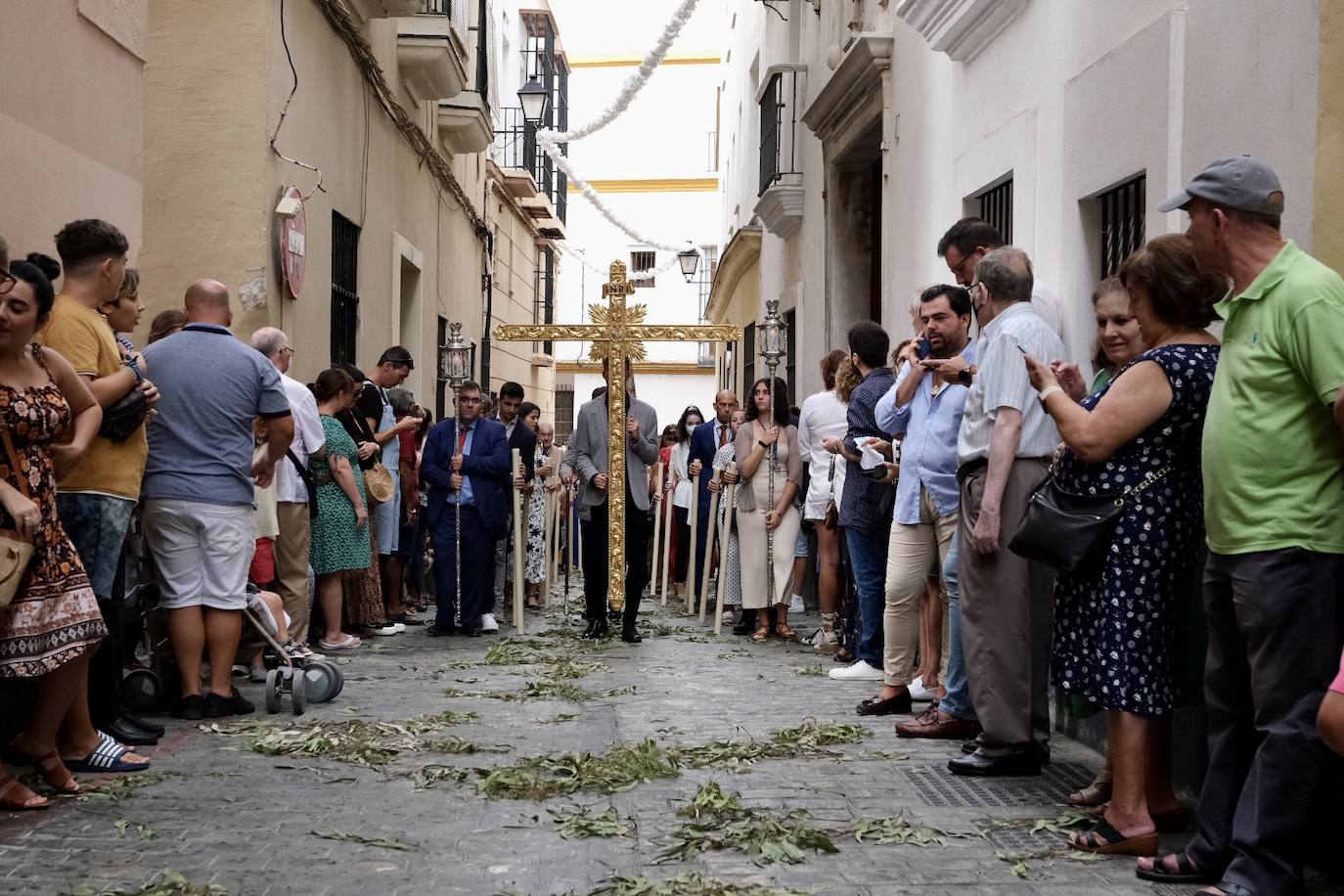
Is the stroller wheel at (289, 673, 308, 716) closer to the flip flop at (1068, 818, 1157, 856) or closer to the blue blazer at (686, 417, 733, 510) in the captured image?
the flip flop at (1068, 818, 1157, 856)

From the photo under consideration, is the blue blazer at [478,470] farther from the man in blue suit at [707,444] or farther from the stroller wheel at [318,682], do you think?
the stroller wheel at [318,682]

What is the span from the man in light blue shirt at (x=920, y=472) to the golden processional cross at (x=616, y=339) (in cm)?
397

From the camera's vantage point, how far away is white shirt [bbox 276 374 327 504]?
29.9 feet

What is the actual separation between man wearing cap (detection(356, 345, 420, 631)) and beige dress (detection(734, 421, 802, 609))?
254 centimetres

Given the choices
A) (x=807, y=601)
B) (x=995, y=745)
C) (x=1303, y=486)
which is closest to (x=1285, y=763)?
(x=1303, y=486)

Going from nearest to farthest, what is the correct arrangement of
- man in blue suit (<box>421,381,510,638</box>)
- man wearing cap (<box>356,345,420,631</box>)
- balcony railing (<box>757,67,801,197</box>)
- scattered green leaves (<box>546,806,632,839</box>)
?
scattered green leaves (<box>546,806,632,839</box>)
man wearing cap (<box>356,345,420,631</box>)
man in blue suit (<box>421,381,510,638</box>)
balcony railing (<box>757,67,801,197</box>)

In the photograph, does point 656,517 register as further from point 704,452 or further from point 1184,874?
point 1184,874

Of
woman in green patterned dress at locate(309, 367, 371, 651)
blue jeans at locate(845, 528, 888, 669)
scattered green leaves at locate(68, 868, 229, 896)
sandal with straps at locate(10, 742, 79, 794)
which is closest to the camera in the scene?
scattered green leaves at locate(68, 868, 229, 896)

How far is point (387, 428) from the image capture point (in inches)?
460

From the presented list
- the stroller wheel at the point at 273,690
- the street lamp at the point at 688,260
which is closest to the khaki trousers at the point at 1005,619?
the stroller wheel at the point at 273,690

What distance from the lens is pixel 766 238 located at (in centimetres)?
2200

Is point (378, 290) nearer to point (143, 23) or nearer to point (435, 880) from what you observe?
point (143, 23)

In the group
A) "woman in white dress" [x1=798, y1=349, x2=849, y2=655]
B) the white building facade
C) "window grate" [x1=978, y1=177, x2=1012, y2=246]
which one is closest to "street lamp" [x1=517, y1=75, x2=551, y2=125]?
the white building facade

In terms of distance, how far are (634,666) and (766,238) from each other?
1323cm
